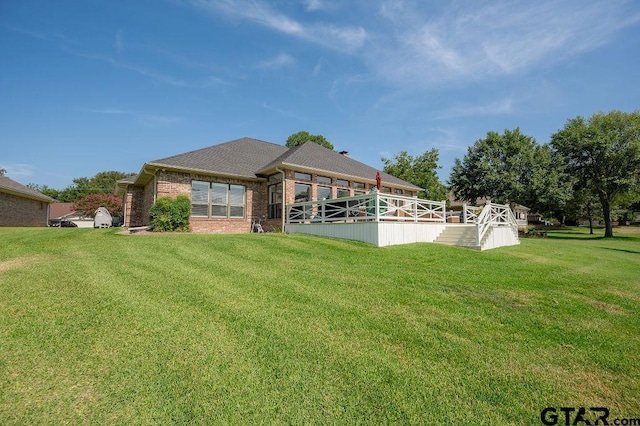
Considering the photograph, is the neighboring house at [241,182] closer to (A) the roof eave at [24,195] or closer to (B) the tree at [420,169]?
(A) the roof eave at [24,195]

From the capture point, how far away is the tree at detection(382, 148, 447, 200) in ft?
109

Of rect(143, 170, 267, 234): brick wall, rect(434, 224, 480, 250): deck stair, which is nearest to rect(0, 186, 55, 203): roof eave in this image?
rect(143, 170, 267, 234): brick wall

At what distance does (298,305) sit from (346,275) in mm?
2130

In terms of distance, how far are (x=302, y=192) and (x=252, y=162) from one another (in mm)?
4177

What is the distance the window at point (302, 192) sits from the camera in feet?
54.9

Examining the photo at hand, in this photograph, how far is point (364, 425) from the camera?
2.20m

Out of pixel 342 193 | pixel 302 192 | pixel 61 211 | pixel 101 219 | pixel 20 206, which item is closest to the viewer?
pixel 302 192

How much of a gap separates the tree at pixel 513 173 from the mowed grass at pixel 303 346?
85.9 feet

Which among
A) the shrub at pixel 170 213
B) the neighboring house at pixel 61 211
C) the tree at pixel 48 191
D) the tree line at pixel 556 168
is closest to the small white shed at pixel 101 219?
the shrub at pixel 170 213

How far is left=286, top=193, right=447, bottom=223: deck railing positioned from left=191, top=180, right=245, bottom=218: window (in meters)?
3.21

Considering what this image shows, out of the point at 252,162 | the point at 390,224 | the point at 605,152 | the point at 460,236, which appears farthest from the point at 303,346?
the point at 605,152

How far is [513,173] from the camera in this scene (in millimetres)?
29625

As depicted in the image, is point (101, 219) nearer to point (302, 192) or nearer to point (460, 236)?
point (302, 192)

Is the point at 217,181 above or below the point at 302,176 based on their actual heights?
below
